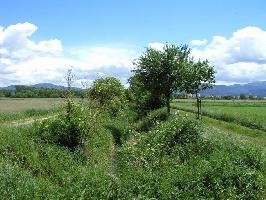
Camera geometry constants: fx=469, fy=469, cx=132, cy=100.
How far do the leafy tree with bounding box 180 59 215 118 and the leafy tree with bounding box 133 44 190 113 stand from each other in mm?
1035

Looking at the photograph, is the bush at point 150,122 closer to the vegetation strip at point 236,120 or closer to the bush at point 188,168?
the vegetation strip at point 236,120

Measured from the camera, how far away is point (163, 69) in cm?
4344

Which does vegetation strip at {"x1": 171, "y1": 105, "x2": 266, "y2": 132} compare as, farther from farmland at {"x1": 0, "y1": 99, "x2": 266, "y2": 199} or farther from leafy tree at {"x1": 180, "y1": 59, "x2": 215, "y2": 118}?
farmland at {"x1": 0, "y1": 99, "x2": 266, "y2": 199}

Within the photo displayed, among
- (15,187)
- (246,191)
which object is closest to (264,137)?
(246,191)

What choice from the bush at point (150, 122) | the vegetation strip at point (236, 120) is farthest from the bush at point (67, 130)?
the vegetation strip at point (236, 120)

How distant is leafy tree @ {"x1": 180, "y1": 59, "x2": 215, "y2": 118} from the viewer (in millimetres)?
45188

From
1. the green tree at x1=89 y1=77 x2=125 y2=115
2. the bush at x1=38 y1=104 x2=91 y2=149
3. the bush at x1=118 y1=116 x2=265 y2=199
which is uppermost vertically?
the green tree at x1=89 y1=77 x2=125 y2=115

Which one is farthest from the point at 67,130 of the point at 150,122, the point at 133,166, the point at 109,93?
the point at 109,93

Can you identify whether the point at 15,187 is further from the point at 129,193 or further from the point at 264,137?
the point at 264,137

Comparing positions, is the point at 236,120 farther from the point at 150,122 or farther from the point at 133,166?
the point at 133,166

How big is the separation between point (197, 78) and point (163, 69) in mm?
4481

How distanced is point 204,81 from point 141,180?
32520mm

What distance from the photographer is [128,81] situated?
74938mm

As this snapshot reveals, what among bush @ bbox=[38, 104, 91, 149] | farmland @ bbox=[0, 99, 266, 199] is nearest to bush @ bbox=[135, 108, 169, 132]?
farmland @ bbox=[0, 99, 266, 199]
